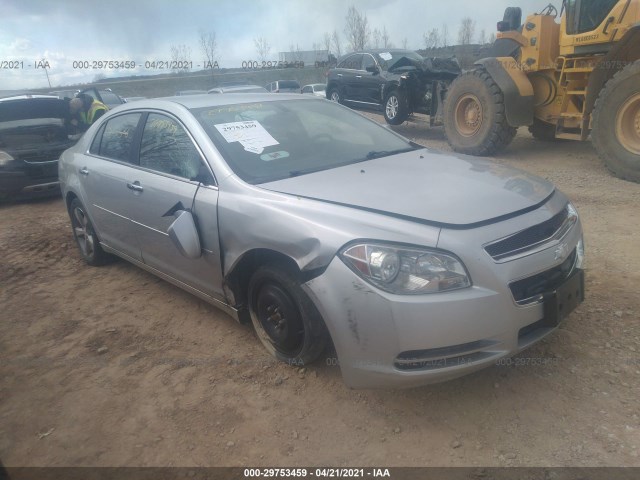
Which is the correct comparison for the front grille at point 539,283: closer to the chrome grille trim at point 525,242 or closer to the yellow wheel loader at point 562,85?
the chrome grille trim at point 525,242

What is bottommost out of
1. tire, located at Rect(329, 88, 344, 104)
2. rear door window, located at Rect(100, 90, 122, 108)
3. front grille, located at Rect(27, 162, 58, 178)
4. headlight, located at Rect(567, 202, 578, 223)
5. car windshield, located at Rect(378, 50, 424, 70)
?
front grille, located at Rect(27, 162, 58, 178)

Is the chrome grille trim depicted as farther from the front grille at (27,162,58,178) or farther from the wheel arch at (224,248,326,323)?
the front grille at (27,162,58,178)

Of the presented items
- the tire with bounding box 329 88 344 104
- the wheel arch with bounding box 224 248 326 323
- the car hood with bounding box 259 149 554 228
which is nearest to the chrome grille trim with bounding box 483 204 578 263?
the car hood with bounding box 259 149 554 228

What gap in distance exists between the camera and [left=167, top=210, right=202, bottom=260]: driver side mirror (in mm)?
3049

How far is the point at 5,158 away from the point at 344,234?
23.1 feet

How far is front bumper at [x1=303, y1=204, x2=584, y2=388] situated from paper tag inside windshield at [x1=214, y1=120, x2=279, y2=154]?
120cm

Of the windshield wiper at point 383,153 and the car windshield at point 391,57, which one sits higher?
the car windshield at point 391,57

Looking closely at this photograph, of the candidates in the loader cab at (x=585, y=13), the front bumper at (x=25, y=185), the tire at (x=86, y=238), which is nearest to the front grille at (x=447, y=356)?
the tire at (x=86, y=238)

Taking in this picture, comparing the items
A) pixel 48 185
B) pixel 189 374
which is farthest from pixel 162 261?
pixel 48 185

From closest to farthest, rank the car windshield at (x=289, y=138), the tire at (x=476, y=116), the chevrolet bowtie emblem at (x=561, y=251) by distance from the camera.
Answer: the chevrolet bowtie emblem at (x=561, y=251)
the car windshield at (x=289, y=138)
the tire at (x=476, y=116)

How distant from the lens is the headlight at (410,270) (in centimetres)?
216

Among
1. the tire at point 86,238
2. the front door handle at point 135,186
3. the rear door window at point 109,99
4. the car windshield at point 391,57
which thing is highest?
the car windshield at point 391,57

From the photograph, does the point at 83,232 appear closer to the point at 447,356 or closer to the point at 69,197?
the point at 69,197

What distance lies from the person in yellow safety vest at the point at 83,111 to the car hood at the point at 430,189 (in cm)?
725
